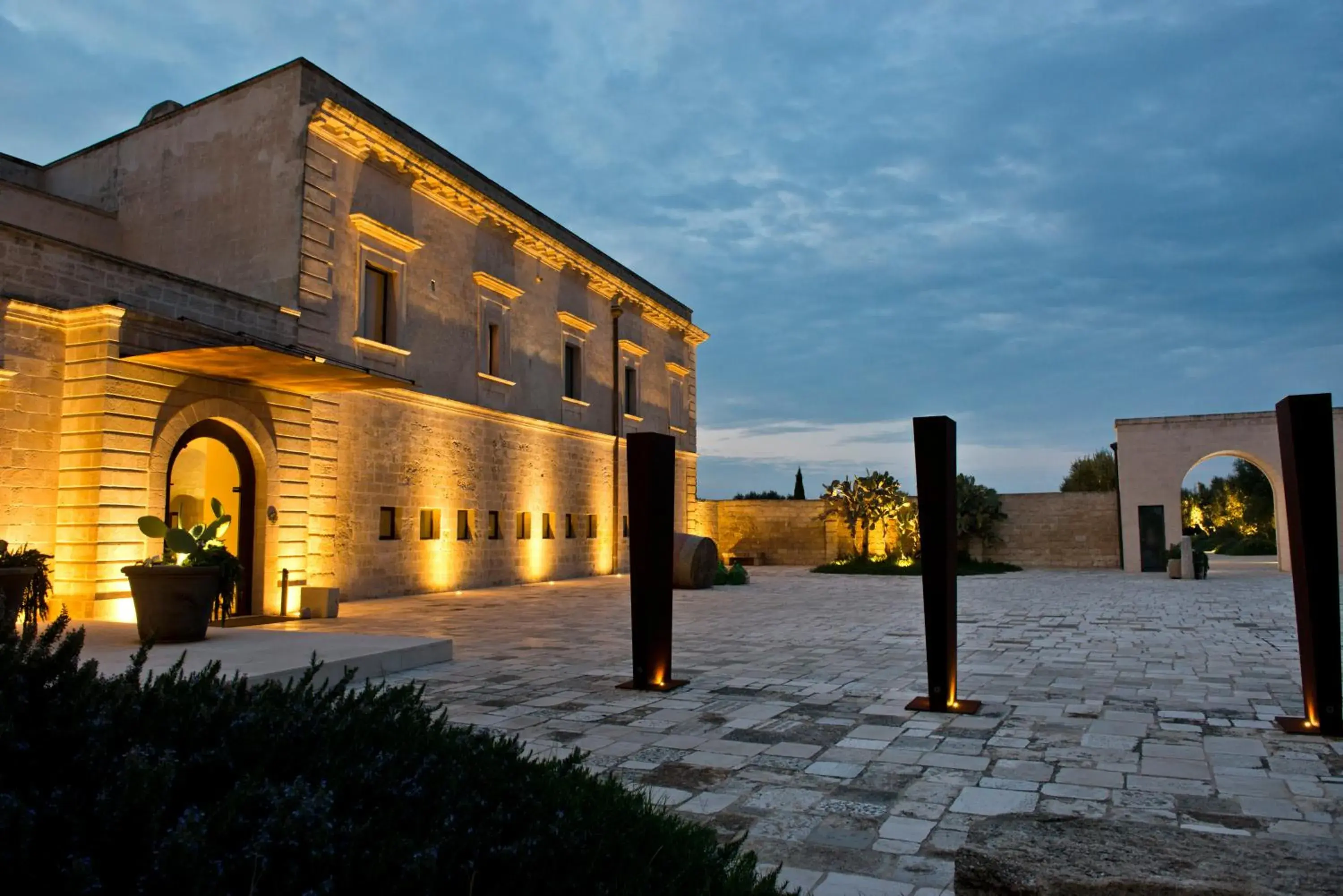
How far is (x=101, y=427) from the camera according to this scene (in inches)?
418

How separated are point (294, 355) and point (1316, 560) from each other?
1067cm

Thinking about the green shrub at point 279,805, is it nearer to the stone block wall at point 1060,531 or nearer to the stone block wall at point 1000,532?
the stone block wall at point 1000,532

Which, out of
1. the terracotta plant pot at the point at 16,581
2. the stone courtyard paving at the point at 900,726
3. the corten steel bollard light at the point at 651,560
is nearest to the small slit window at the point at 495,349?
the stone courtyard paving at the point at 900,726

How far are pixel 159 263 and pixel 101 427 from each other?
20.0ft

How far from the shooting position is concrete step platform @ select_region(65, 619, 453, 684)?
6.89 meters

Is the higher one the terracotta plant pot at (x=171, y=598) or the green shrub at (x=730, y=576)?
the terracotta plant pot at (x=171, y=598)

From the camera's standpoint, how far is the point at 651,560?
7.30 m

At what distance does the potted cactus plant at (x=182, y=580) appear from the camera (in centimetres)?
832

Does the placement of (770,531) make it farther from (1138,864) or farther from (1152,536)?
(1138,864)


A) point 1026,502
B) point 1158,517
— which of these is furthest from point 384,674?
point 1026,502

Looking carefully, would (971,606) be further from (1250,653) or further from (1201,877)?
(1201,877)

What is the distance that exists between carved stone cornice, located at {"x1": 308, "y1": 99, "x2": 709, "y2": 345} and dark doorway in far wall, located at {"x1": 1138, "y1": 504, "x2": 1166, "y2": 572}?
1541 centimetres

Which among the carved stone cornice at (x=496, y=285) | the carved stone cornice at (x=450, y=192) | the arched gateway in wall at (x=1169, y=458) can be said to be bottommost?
the arched gateway in wall at (x=1169, y=458)

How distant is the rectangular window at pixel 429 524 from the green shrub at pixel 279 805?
14725mm
